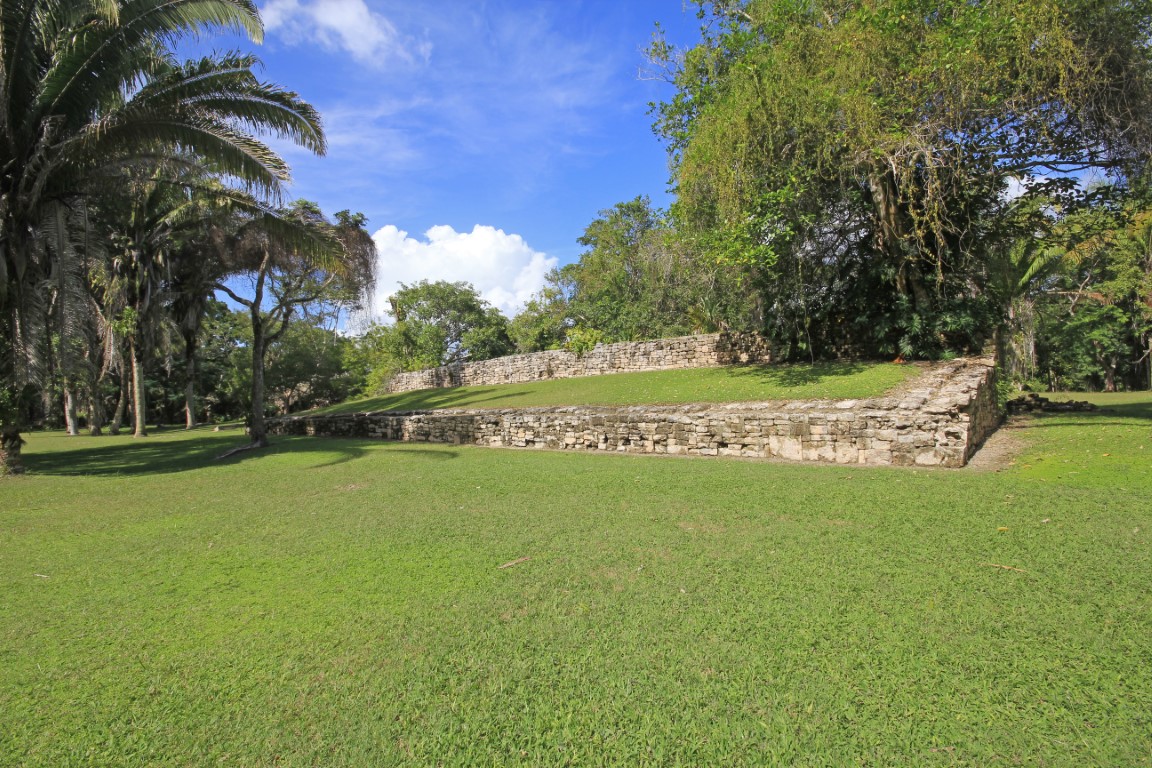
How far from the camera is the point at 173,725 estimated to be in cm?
230

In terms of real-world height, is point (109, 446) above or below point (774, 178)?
below

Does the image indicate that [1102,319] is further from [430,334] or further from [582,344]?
[430,334]

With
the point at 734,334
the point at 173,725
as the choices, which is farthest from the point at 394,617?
the point at 734,334

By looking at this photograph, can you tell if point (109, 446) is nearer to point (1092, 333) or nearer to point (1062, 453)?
point (1062, 453)

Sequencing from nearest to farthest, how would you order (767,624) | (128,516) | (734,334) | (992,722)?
(992,722) < (767,624) < (128,516) < (734,334)

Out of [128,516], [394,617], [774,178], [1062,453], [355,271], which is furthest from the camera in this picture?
[355,271]

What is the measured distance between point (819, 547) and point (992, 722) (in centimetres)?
191

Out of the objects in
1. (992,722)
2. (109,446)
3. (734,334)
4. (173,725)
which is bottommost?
(992,722)

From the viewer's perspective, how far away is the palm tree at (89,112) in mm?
7852

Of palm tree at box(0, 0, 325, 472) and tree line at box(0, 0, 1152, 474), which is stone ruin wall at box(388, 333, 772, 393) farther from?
palm tree at box(0, 0, 325, 472)

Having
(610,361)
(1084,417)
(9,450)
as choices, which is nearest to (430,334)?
(610,361)

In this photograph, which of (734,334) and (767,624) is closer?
(767,624)

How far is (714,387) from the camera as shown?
12.9 metres

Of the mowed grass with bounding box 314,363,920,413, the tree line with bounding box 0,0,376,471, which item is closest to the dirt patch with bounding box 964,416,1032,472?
the mowed grass with bounding box 314,363,920,413
